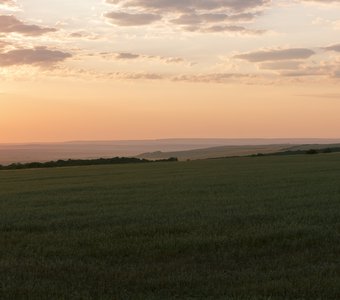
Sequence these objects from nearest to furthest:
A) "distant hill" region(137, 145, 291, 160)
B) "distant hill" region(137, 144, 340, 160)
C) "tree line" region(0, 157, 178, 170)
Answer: "tree line" region(0, 157, 178, 170)
"distant hill" region(137, 144, 340, 160)
"distant hill" region(137, 145, 291, 160)

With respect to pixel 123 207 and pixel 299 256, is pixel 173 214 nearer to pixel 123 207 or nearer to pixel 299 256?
pixel 123 207

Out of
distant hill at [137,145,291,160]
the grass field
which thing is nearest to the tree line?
distant hill at [137,145,291,160]

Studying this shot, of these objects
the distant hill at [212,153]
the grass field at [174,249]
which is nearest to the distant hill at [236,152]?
the distant hill at [212,153]

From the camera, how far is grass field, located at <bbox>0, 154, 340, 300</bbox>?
9.88m

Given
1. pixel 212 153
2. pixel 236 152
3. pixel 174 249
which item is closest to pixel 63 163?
pixel 236 152

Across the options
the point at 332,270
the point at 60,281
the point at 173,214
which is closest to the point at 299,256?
the point at 332,270

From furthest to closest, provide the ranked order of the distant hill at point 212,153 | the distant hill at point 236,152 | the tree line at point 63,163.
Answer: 1. the distant hill at point 212,153
2. the distant hill at point 236,152
3. the tree line at point 63,163

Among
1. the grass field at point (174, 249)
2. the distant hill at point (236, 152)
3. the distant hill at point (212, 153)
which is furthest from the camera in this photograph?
the distant hill at point (212, 153)

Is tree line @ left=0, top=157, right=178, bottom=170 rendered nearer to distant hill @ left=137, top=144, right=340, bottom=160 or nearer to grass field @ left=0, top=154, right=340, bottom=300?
distant hill @ left=137, top=144, right=340, bottom=160

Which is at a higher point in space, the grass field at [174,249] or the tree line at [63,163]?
the tree line at [63,163]

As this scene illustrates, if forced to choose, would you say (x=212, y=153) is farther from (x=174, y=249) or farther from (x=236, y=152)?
(x=174, y=249)

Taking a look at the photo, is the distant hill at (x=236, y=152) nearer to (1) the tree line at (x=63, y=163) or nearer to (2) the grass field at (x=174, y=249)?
(1) the tree line at (x=63, y=163)

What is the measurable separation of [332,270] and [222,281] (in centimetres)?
209

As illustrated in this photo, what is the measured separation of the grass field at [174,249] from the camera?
9883 mm
